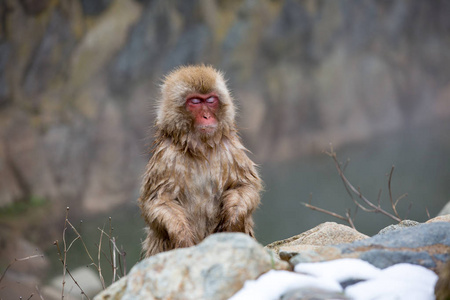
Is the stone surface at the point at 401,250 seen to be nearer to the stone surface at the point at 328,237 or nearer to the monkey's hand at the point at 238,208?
the monkey's hand at the point at 238,208

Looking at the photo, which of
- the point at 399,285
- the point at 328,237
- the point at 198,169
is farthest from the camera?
the point at 328,237

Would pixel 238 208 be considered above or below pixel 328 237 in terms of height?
above

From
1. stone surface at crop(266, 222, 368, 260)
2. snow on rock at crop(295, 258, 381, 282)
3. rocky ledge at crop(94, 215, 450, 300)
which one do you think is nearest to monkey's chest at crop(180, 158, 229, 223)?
stone surface at crop(266, 222, 368, 260)

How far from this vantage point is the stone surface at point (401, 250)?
2.26 metres

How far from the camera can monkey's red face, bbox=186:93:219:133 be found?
10.5ft

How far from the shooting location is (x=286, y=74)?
11211mm

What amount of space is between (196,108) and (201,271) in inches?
52.9

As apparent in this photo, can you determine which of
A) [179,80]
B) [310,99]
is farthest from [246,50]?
[179,80]

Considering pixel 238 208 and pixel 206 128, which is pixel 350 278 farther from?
pixel 206 128

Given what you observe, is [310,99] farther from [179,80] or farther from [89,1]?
[179,80]

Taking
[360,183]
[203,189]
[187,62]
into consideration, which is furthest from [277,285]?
[360,183]

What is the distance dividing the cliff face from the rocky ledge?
676 cm

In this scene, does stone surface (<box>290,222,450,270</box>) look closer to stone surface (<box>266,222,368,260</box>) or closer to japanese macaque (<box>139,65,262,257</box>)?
japanese macaque (<box>139,65,262,257</box>)

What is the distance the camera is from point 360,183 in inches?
439
